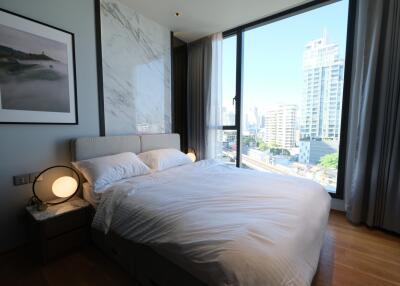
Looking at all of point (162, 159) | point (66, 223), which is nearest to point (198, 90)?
point (162, 159)

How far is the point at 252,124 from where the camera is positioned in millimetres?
3516

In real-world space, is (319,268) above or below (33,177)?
below

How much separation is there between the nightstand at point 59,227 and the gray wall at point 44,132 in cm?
23

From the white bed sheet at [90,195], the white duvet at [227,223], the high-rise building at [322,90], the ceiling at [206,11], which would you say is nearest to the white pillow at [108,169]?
the white bed sheet at [90,195]

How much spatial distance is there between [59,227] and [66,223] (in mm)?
57

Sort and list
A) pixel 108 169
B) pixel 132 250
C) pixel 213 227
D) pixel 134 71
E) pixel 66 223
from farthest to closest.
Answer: pixel 134 71 → pixel 108 169 → pixel 66 223 → pixel 132 250 → pixel 213 227

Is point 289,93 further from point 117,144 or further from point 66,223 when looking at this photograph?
point 66,223

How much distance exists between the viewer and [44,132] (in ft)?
6.81

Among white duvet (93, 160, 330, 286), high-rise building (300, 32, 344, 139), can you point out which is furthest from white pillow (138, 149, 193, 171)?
high-rise building (300, 32, 344, 139)

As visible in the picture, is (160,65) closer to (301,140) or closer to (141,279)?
(301,140)

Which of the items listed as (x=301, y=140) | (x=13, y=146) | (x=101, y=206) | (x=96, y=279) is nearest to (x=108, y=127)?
(x=13, y=146)

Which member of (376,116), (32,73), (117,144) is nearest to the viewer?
(32,73)

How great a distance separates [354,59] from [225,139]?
2.20 m

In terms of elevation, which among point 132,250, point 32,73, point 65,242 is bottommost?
point 65,242
